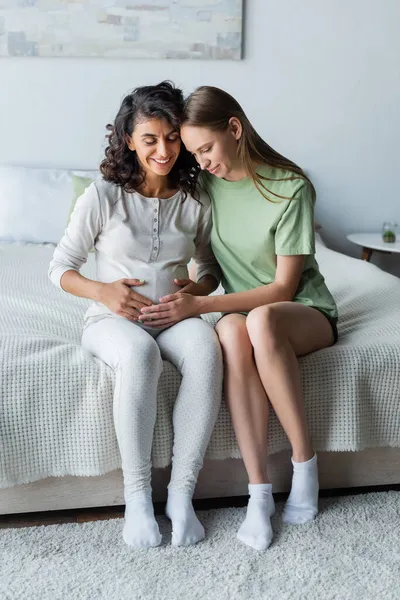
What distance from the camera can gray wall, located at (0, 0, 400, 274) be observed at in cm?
321

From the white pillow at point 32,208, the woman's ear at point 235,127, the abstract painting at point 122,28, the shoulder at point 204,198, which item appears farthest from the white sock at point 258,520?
the abstract painting at point 122,28

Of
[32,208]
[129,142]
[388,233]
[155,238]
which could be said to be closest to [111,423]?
[155,238]

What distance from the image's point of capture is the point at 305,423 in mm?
1657

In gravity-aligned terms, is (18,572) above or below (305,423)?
below

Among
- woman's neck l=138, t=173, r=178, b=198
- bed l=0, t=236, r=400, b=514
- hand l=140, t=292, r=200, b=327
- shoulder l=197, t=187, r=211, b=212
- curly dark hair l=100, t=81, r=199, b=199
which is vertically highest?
curly dark hair l=100, t=81, r=199, b=199

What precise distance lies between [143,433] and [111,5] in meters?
2.17

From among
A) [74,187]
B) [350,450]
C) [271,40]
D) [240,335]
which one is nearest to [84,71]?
[74,187]

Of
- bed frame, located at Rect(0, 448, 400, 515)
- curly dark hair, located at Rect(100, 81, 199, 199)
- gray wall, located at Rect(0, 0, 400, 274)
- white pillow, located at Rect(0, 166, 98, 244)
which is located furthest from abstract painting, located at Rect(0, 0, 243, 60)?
bed frame, located at Rect(0, 448, 400, 515)

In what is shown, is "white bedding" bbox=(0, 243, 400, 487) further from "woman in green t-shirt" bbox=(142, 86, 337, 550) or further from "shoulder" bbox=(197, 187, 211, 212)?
"shoulder" bbox=(197, 187, 211, 212)

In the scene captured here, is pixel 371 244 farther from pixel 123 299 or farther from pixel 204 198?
pixel 123 299

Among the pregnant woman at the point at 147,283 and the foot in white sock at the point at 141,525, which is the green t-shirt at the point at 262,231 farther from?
the foot in white sock at the point at 141,525

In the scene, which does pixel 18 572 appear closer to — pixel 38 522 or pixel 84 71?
pixel 38 522

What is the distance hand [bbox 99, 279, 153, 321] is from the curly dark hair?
232 mm

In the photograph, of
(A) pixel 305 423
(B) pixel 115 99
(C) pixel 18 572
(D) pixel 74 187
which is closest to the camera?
(C) pixel 18 572
